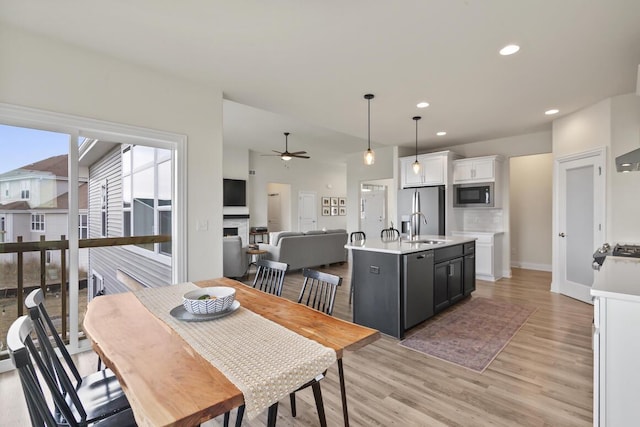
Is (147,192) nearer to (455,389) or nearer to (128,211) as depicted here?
(128,211)

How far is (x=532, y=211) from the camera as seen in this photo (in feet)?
22.2

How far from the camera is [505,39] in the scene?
2.54 meters

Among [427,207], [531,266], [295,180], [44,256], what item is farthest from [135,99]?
[531,266]

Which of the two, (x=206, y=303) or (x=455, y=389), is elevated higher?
(x=206, y=303)

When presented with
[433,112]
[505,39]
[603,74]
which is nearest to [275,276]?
[505,39]

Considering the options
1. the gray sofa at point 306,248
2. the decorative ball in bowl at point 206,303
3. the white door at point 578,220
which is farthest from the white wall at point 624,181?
the decorative ball in bowl at point 206,303

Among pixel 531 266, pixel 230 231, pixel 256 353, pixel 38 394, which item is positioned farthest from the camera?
pixel 230 231

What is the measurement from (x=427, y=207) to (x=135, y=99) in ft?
16.6

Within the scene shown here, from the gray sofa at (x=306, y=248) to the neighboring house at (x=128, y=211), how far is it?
2.69m

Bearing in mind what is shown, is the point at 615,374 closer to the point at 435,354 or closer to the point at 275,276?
the point at 435,354

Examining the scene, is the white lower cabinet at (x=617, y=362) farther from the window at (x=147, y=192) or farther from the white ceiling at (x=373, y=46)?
the window at (x=147, y=192)

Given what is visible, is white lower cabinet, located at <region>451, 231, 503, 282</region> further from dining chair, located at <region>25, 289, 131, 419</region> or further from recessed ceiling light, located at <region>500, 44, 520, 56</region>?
dining chair, located at <region>25, 289, 131, 419</region>

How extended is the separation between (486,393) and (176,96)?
12.3 feet

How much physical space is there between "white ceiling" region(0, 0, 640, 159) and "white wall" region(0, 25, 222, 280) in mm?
130
